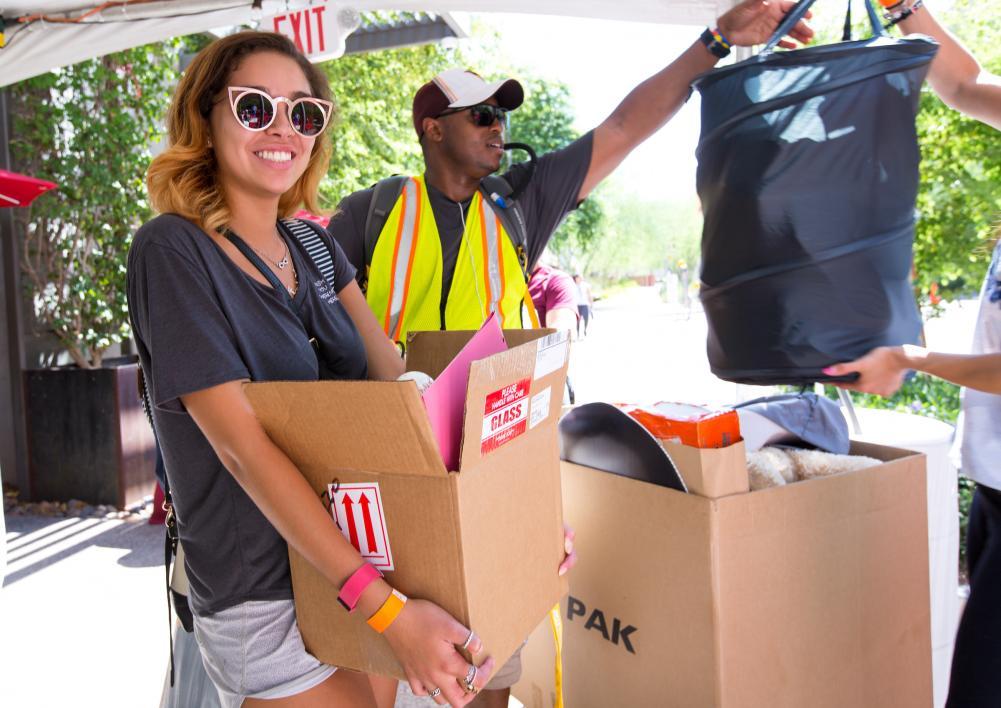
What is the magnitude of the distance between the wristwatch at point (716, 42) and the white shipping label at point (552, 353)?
0.92m

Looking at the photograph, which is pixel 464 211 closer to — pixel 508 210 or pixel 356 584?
pixel 508 210

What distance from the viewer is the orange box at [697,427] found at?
168 centimetres

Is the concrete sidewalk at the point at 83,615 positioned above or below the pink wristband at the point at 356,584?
below

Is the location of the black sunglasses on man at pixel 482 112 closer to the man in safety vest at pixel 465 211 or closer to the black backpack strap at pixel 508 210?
the man in safety vest at pixel 465 211

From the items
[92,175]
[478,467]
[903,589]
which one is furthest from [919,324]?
[92,175]

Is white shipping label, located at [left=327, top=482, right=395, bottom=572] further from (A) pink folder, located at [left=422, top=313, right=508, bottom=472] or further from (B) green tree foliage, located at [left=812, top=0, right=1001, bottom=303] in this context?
(B) green tree foliage, located at [left=812, top=0, right=1001, bottom=303]

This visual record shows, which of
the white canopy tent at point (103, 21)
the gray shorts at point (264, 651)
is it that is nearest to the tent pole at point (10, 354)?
the white canopy tent at point (103, 21)

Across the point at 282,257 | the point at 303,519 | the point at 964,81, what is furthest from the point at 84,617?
the point at 964,81

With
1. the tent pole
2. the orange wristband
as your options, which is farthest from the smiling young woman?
the tent pole

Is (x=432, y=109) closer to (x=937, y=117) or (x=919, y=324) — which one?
(x=919, y=324)

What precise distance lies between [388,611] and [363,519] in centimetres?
14

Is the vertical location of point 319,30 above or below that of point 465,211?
above

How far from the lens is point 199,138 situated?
1.50 metres

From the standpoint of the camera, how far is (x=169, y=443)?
1.41 metres
